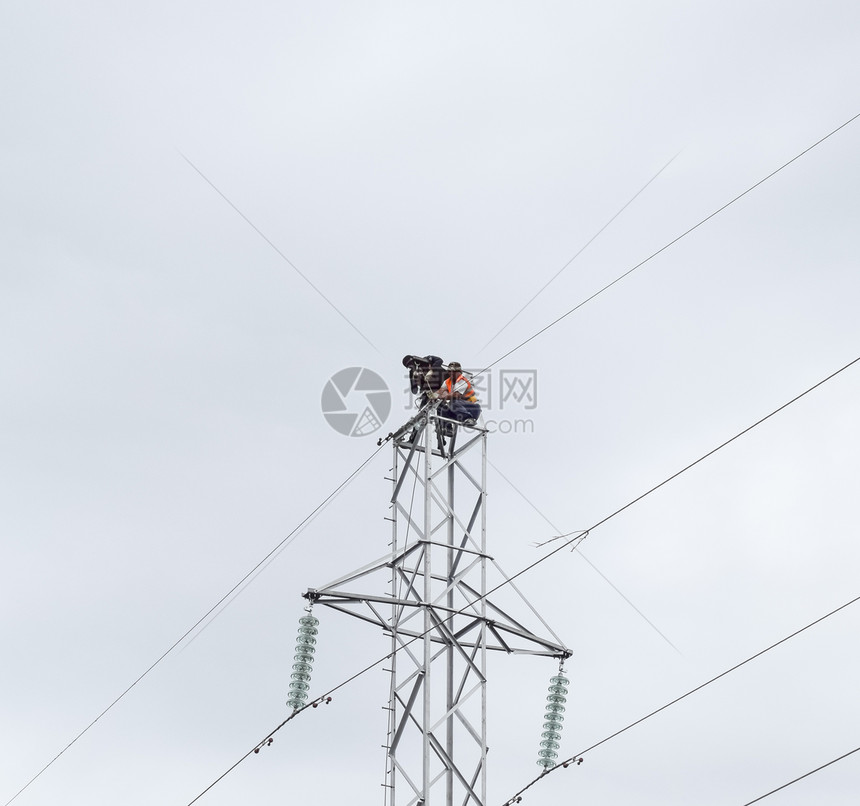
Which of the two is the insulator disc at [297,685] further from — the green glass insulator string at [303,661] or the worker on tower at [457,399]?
the worker on tower at [457,399]

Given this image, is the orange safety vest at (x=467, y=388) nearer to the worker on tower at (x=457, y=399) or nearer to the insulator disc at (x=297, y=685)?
the worker on tower at (x=457, y=399)

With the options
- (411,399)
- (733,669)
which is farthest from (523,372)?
(733,669)

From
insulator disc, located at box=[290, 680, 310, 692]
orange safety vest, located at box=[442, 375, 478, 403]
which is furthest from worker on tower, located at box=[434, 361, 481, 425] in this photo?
insulator disc, located at box=[290, 680, 310, 692]

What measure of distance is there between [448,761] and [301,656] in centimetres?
301

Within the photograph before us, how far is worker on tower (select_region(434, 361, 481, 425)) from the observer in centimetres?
2764

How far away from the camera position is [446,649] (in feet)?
84.0

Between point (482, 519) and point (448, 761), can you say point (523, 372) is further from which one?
point (448, 761)

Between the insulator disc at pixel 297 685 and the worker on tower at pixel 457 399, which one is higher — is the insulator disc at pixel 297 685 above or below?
below

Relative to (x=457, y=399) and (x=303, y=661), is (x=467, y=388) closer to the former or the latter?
(x=457, y=399)

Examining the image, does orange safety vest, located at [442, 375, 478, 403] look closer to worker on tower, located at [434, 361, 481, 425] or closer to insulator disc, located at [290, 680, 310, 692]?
worker on tower, located at [434, 361, 481, 425]

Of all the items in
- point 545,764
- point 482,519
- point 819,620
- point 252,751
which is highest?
point 482,519

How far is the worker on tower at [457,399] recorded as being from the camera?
27641 mm

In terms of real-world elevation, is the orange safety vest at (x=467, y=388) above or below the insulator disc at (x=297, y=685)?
above

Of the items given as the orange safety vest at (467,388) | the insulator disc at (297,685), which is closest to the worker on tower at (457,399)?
the orange safety vest at (467,388)
